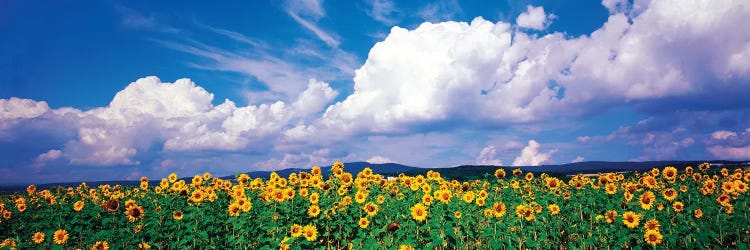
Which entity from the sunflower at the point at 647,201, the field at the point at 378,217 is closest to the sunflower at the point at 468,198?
the field at the point at 378,217

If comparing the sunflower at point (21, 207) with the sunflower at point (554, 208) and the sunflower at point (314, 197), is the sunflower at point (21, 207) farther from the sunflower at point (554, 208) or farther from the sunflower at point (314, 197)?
the sunflower at point (554, 208)

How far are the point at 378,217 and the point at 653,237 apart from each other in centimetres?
630

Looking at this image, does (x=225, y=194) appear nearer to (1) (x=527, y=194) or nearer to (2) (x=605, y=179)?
(1) (x=527, y=194)

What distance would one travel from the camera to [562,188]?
1519 cm

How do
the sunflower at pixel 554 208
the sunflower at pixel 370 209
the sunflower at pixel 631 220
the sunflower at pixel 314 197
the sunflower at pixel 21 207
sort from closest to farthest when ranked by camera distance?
the sunflower at pixel 631 220 < the sunflower at pixel 370 209 < the sunflower at pixel 314 197 < the sunflower at pixel 554 208 < the sunflower at pixel 21 207

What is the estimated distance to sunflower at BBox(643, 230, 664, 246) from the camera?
31.3 ft

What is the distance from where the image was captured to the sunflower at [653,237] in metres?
9.55

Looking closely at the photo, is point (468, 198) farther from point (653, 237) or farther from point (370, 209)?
point (653, 237)

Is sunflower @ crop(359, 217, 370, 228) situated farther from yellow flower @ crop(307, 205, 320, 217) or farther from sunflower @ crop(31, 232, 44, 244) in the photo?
sunflower @ crop(31, 232, 44, 244)

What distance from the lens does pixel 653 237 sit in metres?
9.60

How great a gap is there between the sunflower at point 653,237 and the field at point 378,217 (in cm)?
2

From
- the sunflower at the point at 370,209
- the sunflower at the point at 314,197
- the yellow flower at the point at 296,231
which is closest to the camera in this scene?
the yellow flower at the point at 296,231

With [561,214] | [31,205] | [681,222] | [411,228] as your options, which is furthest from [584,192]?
[31,205]

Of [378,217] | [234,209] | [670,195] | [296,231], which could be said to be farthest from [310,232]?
[670,195]
